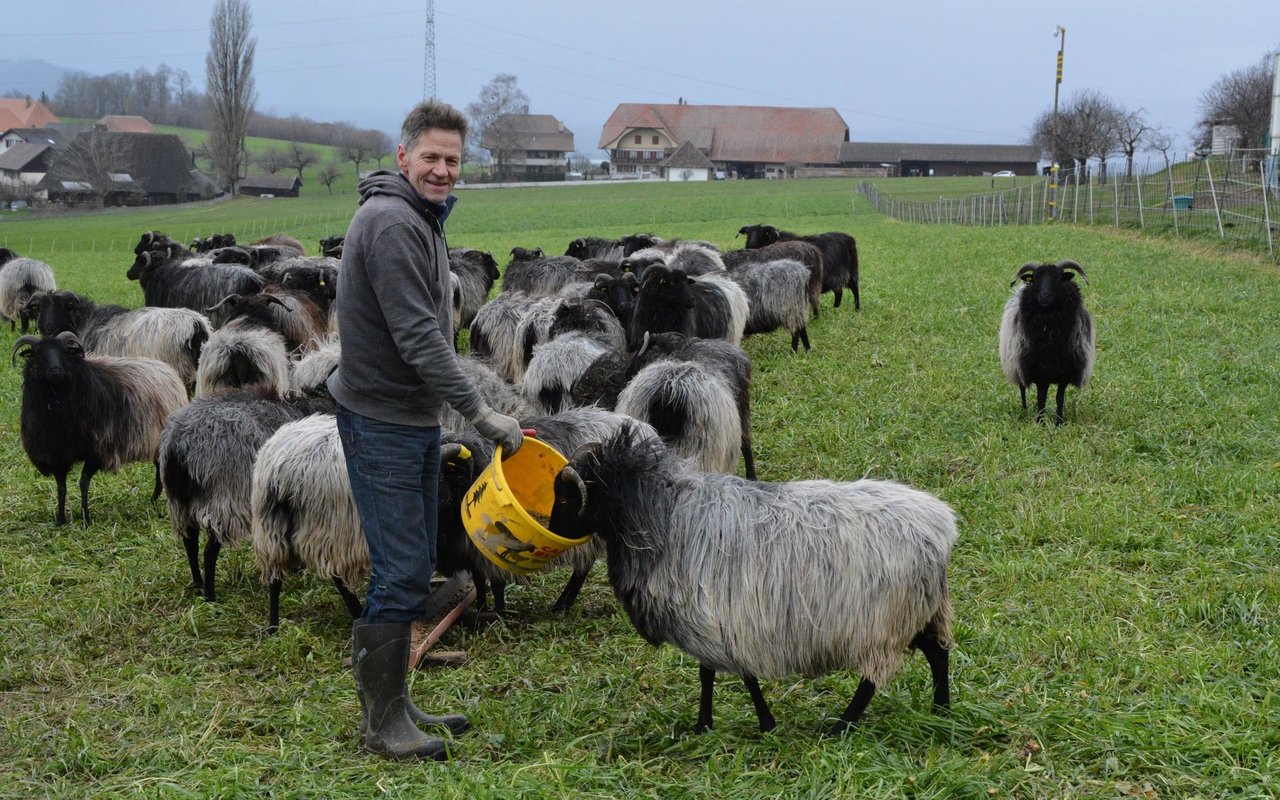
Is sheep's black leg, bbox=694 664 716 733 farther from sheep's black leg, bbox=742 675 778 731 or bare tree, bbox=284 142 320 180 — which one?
bare tree, bbox=284 142 320 180

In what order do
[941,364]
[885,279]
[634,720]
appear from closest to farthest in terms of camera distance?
[634,720] < [941,364] < [885,279]

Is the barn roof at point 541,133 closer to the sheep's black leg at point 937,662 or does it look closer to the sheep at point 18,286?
the sheep at point 18,286

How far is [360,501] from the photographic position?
160 inches

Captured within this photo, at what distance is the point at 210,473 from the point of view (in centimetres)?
615

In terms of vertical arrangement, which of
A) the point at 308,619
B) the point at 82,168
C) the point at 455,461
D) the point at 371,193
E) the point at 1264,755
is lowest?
the point at 308,619

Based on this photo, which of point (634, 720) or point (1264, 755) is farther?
point (634, 720)

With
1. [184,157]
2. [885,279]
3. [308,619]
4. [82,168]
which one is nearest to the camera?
[308,619]

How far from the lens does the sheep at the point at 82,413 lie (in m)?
7.70

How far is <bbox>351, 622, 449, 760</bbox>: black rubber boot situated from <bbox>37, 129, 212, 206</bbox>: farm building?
64.9 meters

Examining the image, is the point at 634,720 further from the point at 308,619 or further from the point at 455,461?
the point at 308,619

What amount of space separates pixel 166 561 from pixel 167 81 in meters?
157

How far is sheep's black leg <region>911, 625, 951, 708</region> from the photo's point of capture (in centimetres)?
421

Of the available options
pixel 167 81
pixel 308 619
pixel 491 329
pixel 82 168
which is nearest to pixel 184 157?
pixel 82 168

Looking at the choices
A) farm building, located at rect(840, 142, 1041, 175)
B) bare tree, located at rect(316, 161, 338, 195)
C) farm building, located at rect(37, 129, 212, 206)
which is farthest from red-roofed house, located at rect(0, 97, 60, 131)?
farm building, located at rect(840, 142, 1041, 175)
